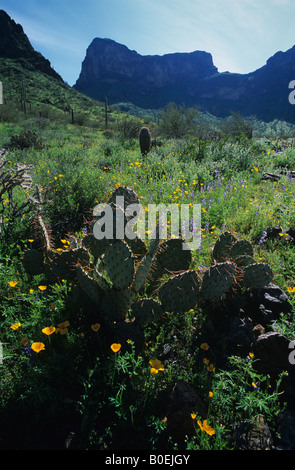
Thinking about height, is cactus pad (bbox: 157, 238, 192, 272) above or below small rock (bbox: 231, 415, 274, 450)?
above

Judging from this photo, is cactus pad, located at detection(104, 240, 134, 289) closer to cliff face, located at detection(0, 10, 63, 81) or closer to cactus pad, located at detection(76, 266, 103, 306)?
cactus pad, located at detection(76, 266, 103, 306)

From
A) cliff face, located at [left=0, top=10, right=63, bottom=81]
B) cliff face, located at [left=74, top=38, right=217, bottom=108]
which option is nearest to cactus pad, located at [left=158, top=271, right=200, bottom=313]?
cliff face, located at [left=0, top=10, right=63, bottom=81]

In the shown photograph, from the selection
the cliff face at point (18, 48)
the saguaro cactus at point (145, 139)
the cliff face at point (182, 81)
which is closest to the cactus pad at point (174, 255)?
the saguaro cactus at point (145, 139)

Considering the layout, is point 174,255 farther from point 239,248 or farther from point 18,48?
point 18,48

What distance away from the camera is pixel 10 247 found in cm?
337

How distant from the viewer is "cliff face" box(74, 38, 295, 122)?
112 meters

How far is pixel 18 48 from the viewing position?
63.4 m

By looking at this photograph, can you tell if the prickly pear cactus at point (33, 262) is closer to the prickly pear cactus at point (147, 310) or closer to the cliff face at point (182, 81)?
the prickly pear cactus at point (147, 310)

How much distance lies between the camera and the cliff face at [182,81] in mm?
112306

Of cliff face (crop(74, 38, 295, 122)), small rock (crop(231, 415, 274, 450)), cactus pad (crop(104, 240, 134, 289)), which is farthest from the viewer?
cliff face (crop(74, 38, 295, 122))

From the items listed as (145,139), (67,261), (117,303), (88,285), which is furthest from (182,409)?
(145,139)

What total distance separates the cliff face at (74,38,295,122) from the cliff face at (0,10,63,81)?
53355mm

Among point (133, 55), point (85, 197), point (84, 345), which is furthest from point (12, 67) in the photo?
point (133, 55)
